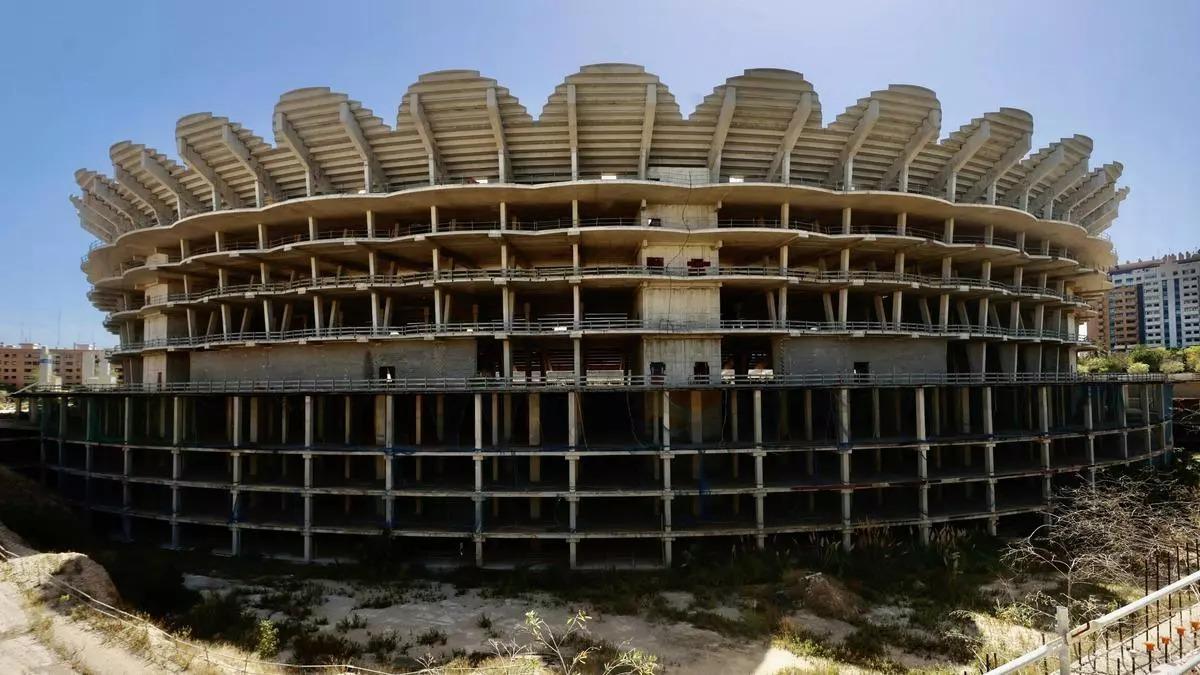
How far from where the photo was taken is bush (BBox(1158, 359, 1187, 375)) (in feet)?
193

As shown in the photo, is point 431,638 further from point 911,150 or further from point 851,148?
point 911,150

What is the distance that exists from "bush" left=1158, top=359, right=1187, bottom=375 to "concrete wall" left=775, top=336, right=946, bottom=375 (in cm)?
5676

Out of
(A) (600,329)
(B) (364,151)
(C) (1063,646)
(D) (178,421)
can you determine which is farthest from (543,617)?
(B) (364,151)

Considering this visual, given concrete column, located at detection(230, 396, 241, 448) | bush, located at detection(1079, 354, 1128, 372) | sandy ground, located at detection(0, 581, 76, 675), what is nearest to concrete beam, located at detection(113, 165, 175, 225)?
concrete column, located at detection(230, 396, 241, 448)

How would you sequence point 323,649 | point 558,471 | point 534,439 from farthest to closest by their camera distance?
1. point 558,471
2. point 534,439
3. point 323,649

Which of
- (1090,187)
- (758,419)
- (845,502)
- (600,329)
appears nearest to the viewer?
(758,419)

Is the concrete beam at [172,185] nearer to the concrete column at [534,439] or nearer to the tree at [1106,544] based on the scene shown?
the concrete column at [534,439]

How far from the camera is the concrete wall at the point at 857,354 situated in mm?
23750

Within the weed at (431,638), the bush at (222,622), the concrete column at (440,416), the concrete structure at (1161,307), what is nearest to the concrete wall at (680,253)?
the concrete column at (440,416)

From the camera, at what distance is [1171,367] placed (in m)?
59.6

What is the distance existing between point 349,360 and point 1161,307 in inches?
6447

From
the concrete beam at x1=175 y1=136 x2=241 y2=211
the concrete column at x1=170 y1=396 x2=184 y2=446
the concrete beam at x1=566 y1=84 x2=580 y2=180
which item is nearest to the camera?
the concrete beam at x1=566 y1=84 x2=580 y2=180

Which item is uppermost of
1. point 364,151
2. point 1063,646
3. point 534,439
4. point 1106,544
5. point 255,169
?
point 364,151

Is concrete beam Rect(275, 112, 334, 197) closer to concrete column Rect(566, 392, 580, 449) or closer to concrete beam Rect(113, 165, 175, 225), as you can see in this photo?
concrete beam Rect(113, 165, 175, 225)
